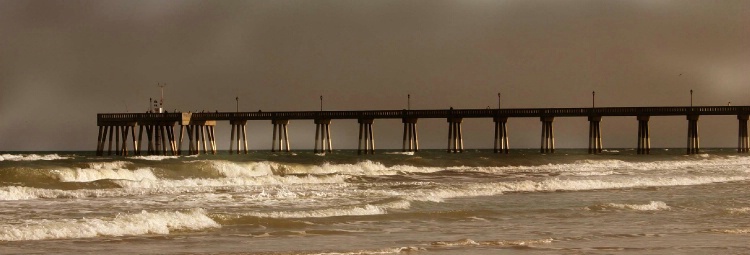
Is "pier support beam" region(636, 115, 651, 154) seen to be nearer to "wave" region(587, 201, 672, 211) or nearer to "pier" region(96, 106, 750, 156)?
"pier" region(96, 106, 750, 156)

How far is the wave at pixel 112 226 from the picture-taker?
58.6 ft

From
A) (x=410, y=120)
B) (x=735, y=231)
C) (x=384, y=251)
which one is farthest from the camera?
(x=410, y=120)

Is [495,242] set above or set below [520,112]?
below

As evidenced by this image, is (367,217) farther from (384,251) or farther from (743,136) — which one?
(743,136)

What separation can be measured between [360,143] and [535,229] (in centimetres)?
6404

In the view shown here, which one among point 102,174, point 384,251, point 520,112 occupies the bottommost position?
point 384,251

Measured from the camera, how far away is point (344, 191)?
30.4 metres

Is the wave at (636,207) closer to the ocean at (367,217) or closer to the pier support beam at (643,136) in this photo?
the ocean at (367,217)

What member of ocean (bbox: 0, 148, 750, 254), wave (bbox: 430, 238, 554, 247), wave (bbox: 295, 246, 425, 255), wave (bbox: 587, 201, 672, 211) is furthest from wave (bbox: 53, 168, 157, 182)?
wave (bbox: 295, 246, 425, 255)

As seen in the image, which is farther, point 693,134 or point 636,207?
point 693,134

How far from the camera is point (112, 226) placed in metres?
18.8

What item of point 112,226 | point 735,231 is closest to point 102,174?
point 112,226

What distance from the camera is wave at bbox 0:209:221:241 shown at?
58.6 feet

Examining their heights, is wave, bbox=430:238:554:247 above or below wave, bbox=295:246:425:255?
above
